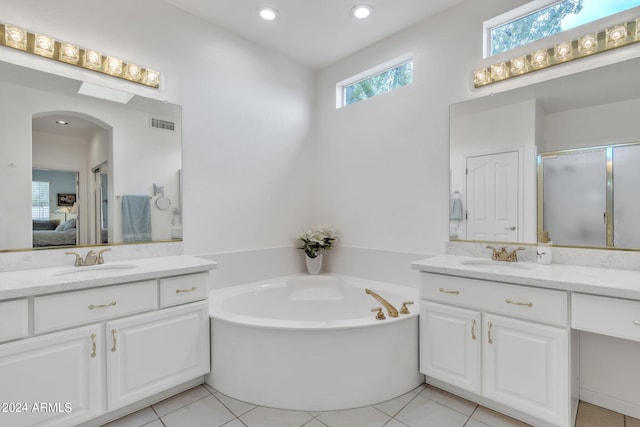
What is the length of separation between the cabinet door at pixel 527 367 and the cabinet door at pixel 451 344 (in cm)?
6

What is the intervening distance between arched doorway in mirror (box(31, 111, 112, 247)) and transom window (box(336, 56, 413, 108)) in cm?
217

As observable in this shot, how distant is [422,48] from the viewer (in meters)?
2.56

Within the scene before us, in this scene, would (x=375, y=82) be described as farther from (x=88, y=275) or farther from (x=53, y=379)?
(x=53, y=379)

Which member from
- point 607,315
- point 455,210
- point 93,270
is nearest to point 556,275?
point 607,315

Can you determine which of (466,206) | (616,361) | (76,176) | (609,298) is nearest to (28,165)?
(76,176)

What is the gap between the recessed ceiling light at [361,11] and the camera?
2.34 meters

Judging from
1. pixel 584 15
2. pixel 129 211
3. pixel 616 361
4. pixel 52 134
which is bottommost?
pixel 616 361

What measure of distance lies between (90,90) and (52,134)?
37 cm

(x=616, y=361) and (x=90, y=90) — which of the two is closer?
(x=616, y=361)

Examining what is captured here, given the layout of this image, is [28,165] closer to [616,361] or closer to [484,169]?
[484,169]

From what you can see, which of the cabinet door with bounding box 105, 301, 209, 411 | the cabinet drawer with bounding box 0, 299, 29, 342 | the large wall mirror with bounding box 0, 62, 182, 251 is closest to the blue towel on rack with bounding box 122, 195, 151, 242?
the large wall mirror with bounding box 0, 62, 182, 251

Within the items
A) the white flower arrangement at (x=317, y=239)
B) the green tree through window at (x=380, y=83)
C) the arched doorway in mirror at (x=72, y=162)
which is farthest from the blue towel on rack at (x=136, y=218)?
the green tree through window at (x=380, y=83)

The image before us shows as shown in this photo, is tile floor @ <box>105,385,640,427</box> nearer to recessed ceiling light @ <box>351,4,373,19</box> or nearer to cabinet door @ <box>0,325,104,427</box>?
cabinet door @ <box>0,325,104,427</box>

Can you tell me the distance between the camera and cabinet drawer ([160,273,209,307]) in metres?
1.83
